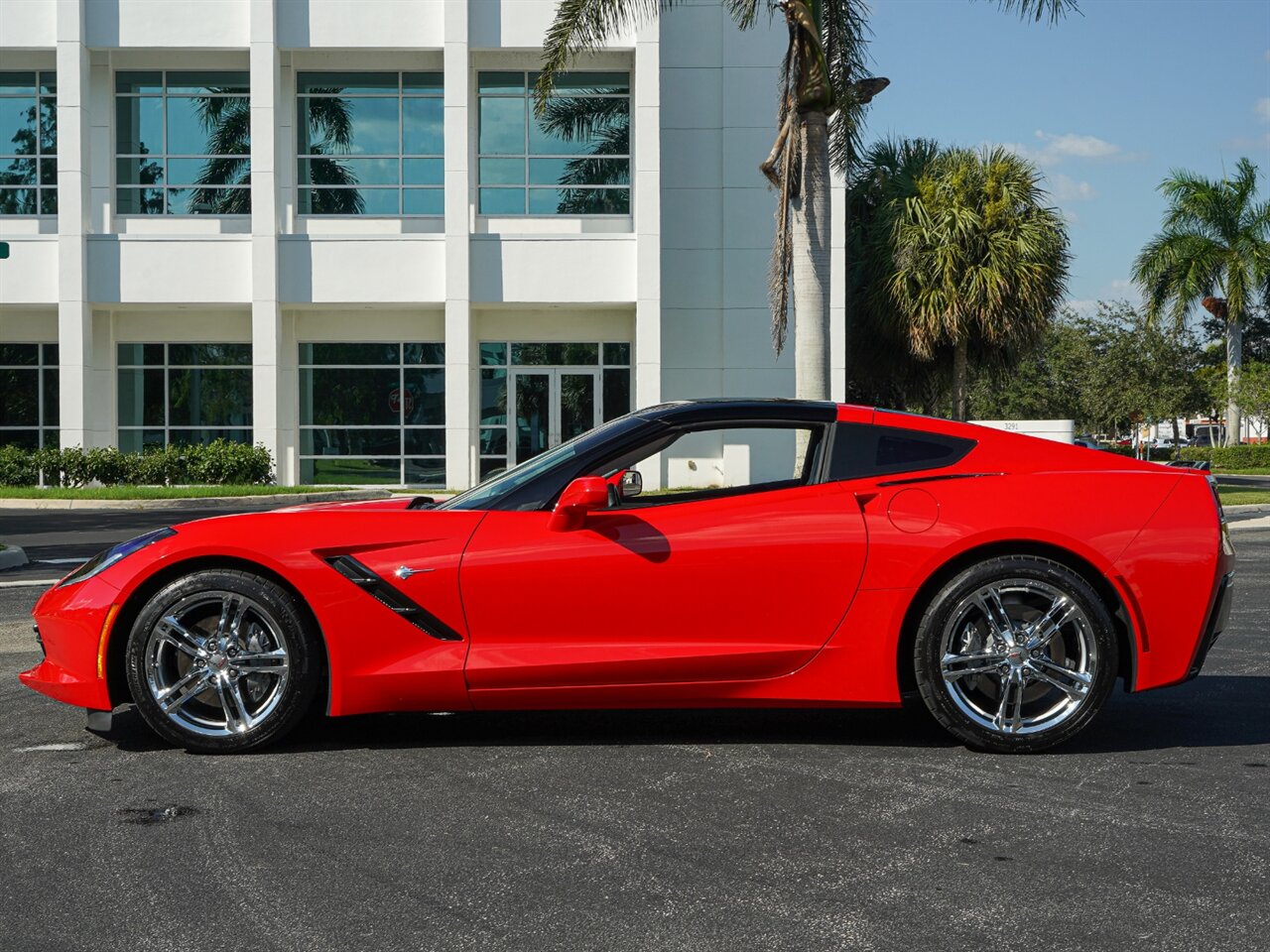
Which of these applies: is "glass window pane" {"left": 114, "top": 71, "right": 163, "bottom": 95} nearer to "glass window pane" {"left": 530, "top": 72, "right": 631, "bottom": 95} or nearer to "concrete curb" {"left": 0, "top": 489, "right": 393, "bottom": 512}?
"glass window pane" {"left": 530, "top": 72, "right": 631, "bottom": 95}

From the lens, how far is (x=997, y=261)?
2950cm

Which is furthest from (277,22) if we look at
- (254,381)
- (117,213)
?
(254,381)

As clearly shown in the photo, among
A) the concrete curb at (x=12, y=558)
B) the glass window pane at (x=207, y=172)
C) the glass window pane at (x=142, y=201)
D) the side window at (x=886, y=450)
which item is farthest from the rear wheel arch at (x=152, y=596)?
the glass window pane at (x=142, y=201)

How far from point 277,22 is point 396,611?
25208mm

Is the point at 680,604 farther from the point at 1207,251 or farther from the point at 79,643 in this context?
the point at 1207,251

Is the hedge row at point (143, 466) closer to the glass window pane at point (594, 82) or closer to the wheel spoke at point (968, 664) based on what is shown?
the glass window pane at point (594, 82)

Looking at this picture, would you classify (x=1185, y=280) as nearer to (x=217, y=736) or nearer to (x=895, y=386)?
(x=895, y=386)

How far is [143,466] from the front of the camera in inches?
1075

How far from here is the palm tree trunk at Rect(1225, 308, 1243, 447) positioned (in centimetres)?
4678

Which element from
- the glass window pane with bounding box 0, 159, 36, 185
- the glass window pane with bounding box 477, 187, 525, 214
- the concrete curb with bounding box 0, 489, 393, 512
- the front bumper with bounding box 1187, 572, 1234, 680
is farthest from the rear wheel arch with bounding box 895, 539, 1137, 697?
the glass window pane with bounding box 0, 159, 36, 185

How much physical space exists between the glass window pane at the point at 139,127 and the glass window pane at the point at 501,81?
6857 millimetres

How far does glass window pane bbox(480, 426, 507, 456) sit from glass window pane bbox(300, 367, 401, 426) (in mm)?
1916

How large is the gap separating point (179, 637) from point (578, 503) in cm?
164

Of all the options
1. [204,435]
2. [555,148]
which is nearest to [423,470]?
[204,435]
